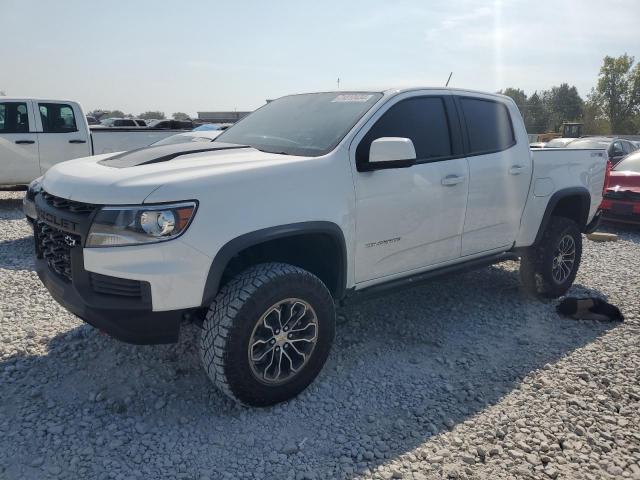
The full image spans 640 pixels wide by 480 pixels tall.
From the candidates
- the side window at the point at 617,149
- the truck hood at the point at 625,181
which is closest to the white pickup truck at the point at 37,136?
the truck hood at the point at 625,181

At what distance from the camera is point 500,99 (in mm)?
4703

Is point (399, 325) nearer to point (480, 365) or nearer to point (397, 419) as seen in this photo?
point (480, 365)

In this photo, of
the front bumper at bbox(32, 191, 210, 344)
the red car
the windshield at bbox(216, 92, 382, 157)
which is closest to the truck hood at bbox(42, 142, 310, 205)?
the front bumper at bbox(32, 191, 210, 344)

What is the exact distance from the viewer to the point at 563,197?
498 centimetres

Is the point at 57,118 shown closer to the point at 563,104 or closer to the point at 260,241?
the point at 260,241

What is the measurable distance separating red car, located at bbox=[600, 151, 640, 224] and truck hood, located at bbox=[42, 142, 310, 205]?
7254mm

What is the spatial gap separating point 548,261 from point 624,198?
15.7ft

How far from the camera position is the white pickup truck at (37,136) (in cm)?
906

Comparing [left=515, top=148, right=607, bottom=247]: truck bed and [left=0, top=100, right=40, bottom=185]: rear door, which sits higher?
[left=0, top=100, right=40, bottom=185]: rear door

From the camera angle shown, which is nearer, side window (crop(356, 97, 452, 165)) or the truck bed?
side window (crop(356, 97, 452, 165))

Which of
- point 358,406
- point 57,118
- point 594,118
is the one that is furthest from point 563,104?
point 358,406

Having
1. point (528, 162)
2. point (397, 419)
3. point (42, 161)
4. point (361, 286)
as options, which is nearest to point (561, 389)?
point (397, 419)

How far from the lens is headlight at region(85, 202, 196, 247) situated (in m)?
2.63

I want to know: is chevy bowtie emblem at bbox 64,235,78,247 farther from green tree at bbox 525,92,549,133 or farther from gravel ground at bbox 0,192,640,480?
green tree at bbox 525,92,549,133
